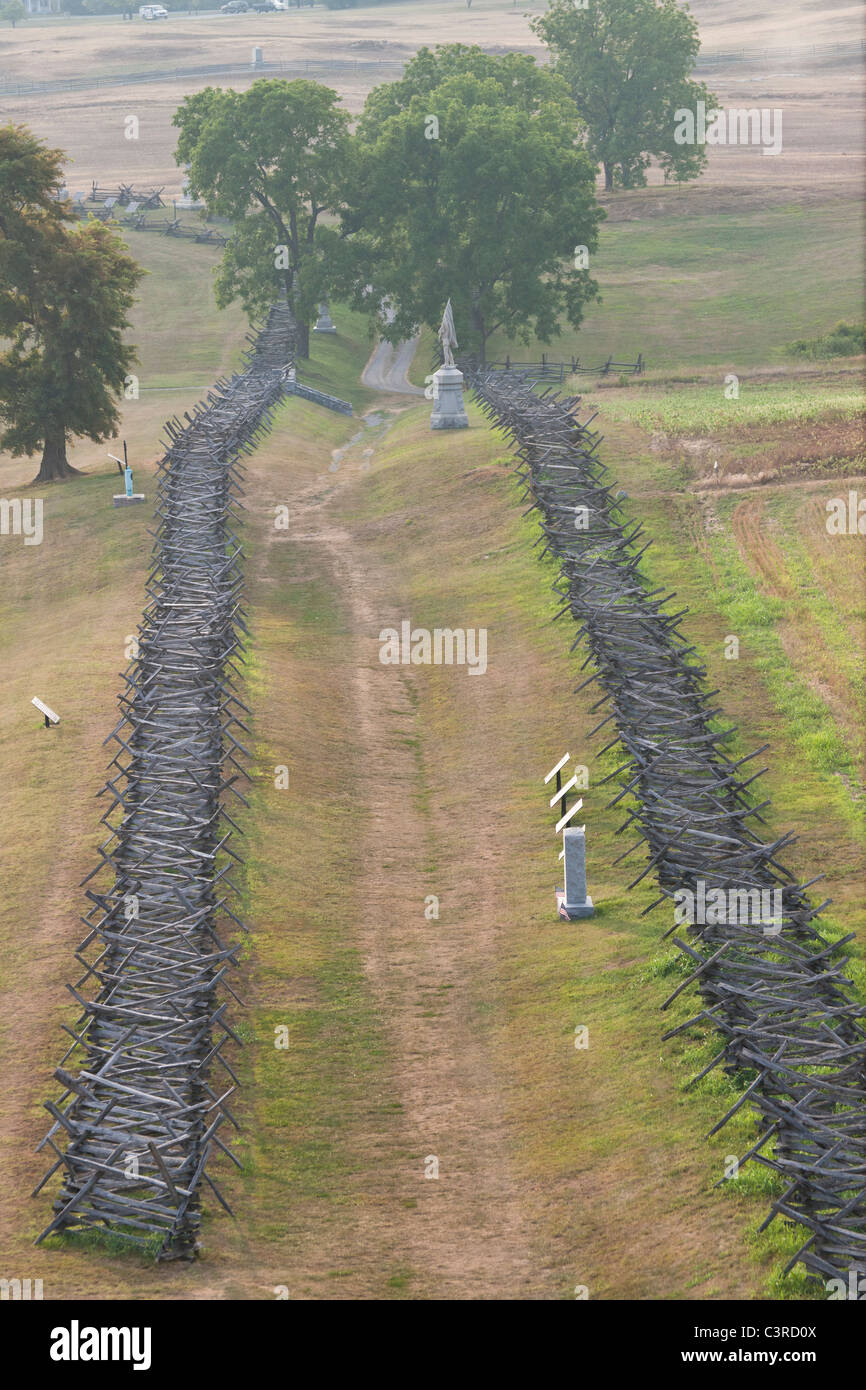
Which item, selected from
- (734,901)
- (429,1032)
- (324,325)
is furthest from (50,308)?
(734,901)

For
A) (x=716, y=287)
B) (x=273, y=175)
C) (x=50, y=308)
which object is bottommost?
(x=50, y=308)

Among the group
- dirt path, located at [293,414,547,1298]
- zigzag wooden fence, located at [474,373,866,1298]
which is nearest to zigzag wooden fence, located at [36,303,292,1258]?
dirt path, located at [293,414,547,1298]

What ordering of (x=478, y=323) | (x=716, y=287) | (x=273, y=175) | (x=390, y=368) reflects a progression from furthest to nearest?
(x=716, y=287) < (x=390, y=368) < (x=478, y=323) < (x=273, y=175)

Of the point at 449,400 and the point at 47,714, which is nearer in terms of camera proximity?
the point at 47,714

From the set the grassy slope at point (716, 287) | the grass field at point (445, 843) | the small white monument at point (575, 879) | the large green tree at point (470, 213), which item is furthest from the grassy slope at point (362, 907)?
the grassy slope at point (716, 287)

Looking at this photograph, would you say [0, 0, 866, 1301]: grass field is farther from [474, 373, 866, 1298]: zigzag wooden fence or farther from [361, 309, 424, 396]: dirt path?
[361, 309, 424, 396]: dirt path

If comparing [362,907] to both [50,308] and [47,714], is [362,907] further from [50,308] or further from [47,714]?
[50,308]

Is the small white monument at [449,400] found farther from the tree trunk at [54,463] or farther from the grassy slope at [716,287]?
the grassy slope at [716,287]
